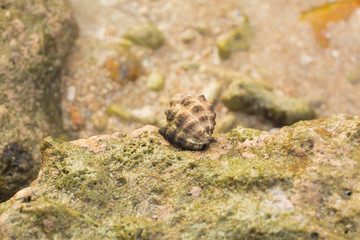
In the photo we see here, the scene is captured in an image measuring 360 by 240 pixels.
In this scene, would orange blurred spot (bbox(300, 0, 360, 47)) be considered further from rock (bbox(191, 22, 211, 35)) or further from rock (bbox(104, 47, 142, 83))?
rock (bbox(104, 47, 142, 83))

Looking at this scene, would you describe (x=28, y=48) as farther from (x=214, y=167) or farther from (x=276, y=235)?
(x=276, y=235)

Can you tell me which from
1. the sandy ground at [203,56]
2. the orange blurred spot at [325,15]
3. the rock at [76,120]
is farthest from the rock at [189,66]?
the orange blurred spot at [325,15]

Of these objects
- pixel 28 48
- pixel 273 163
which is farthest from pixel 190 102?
pixel 28 48

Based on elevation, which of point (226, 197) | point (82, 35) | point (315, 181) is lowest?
point (226, 197)

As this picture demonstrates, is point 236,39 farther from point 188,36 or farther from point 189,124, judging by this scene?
point 189,124

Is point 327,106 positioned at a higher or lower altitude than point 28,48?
lower

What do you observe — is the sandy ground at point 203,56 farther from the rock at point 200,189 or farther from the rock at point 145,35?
the rock at point 200,189
